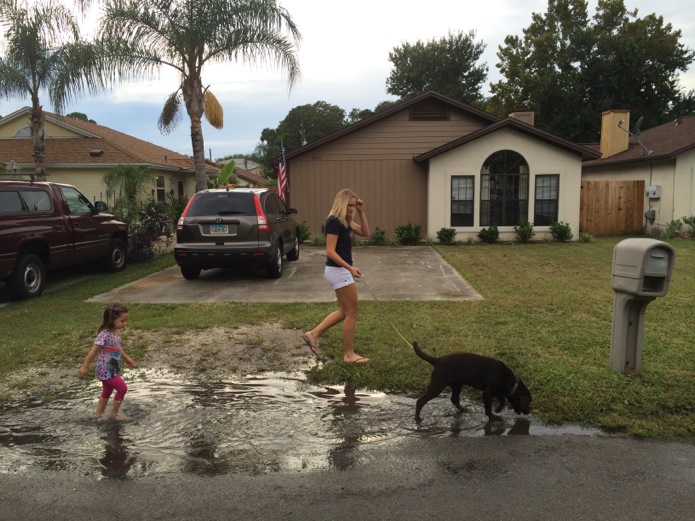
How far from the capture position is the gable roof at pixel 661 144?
18.2m

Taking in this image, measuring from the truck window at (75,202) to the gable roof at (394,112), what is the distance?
25.3ft

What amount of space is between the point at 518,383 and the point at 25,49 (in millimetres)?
16348

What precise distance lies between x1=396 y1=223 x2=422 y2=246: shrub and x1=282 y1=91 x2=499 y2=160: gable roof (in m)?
3.40

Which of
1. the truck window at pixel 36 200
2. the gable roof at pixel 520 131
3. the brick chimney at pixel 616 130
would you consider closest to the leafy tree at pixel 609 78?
the brick chimney at pixel 616 130

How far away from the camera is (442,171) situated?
16.9 metres

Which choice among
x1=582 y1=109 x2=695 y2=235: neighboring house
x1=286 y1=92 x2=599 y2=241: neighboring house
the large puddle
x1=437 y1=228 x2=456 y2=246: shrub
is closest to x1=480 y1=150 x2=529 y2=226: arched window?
x1=286 y1=92 x2=599 y2=241: neighboring house

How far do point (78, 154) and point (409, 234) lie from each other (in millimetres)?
13734

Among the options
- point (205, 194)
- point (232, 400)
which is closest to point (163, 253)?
point (205, 194)

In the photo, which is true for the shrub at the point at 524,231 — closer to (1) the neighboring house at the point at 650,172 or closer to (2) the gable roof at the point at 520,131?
(2) the gable roof at the point at 520,131

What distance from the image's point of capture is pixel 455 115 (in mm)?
17891

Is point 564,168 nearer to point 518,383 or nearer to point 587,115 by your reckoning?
point 518,383

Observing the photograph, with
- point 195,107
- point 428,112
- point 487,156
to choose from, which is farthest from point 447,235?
point 195,107

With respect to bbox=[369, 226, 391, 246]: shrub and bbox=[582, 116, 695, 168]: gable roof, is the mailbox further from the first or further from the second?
bbox=[582, 116, 695, 168]: gable roof

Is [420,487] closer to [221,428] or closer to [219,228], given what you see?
[221,428]
